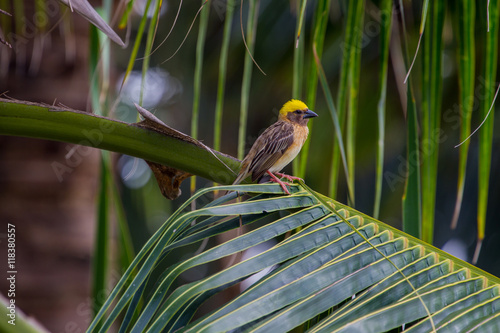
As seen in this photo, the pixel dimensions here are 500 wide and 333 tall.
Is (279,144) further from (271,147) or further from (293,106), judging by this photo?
(293,106)

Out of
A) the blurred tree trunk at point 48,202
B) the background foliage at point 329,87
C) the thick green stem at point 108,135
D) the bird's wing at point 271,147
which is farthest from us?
the blurred tree trunk at point 48,202

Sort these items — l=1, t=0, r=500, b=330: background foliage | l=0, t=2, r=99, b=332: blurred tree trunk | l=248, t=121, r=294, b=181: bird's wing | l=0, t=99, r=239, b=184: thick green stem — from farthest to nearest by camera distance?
l=0, t=2, r=99, b=332: blurred tree trunk → l=248, t=121, r=294, b=181: bird's wing → l=1, t=0, r=500, b=330: background foliage → l=0, t=99, r=239, b=184: thick green stem

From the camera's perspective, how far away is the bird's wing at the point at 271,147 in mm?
3064

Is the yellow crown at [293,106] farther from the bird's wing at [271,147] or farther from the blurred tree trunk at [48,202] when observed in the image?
the blurred tree trunk at [48,202]

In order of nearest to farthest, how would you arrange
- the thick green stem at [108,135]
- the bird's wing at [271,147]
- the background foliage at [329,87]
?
the thick green stem at [108,135] → the background foliage at [329,87] → the bird's wing at [271,147]

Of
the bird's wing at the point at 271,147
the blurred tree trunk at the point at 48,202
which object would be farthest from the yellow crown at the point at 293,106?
the blurred tree trunk at the point at 48,202

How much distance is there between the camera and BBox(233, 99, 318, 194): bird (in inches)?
122

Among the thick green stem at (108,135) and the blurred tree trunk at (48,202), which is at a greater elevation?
the thick green stem at (108,135)

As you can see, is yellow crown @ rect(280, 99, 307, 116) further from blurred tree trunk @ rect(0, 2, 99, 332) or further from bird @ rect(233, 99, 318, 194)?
blurred tree trunk @ rect(0, 2, 99, 332)

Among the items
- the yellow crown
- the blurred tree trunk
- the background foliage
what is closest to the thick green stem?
the background foliage

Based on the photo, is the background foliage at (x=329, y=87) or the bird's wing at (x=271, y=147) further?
the bird's wing at (x=271, y=147)

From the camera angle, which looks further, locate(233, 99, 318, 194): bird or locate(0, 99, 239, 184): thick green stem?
locate(233, 99, 318, 194): bird

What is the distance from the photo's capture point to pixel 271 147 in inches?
132

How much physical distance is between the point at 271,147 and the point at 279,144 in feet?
0.26
